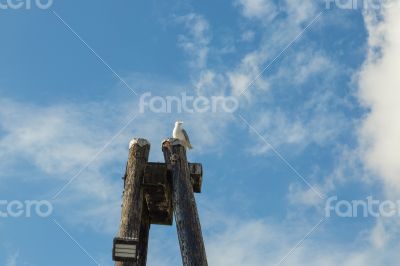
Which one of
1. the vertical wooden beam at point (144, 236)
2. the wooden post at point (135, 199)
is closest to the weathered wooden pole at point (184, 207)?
the wooden post at point (135, 199)

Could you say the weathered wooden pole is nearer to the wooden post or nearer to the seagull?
the wooden post

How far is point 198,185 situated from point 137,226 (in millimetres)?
1414

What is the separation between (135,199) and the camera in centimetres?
930

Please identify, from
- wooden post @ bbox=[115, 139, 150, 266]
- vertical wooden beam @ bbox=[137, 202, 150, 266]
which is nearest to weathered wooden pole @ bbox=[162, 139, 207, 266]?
wooden post @ bbox=[115, 139, 150, 266]

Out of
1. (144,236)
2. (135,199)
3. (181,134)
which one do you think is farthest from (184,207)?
(181,134)

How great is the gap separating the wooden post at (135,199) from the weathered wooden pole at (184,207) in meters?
0.40

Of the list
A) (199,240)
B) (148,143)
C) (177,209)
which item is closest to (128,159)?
(148,143)

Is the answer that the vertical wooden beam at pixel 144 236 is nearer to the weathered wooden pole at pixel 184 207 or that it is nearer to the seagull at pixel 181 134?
the weathered wooden pole at pixel 184 207

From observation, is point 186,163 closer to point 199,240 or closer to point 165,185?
point 165,185

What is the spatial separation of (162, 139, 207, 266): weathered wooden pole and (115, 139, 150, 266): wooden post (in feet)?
1.32

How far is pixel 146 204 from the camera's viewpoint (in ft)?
32.6

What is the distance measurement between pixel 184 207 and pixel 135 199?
Answer: 75cm

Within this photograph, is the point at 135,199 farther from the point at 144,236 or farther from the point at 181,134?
the point at 181,134

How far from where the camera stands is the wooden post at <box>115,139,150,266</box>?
29.4ft
